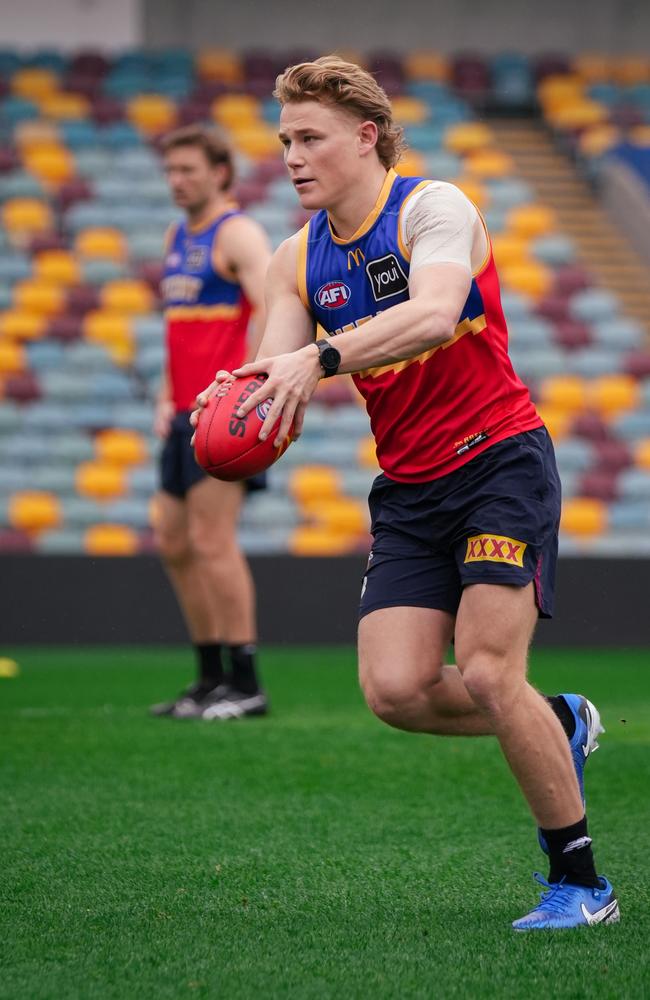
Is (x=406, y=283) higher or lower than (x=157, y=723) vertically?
higher

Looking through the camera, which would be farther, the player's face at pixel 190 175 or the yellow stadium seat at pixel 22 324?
the yellow stadium seat at pixel 22 324

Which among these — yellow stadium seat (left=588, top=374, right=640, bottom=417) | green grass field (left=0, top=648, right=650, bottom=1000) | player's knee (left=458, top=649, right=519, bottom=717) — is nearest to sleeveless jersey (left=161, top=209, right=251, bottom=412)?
green grass field (left=0, top=648, right=650, bottom=1000)

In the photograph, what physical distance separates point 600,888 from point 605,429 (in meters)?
8.60

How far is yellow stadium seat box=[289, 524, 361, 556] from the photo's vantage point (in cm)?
1037

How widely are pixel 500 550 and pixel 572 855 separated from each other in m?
0.70

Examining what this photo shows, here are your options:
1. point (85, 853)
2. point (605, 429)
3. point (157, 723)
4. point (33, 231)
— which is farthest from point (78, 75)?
point (85, 853)

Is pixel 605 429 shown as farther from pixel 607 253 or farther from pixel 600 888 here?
pixel 600 888

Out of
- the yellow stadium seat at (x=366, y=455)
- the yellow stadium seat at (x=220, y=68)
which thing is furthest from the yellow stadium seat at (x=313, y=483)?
the yellow stadium seat at (x=220, y=68)

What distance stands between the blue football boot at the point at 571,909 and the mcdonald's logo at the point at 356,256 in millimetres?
1513

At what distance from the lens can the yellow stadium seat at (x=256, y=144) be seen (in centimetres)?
1316

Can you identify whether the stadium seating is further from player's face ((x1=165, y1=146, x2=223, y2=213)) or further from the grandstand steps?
player's face ((x1=165, y1=146, x2=223, y2=213))

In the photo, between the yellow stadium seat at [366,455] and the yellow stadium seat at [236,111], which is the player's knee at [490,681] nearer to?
the yellow stadium seat at [366,455]

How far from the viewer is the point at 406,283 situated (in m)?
3.28

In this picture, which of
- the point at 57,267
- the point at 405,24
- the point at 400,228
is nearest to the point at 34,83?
the point at 57,267
